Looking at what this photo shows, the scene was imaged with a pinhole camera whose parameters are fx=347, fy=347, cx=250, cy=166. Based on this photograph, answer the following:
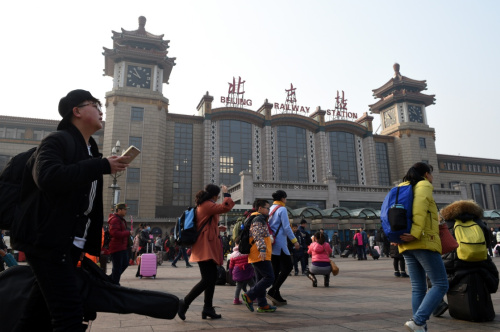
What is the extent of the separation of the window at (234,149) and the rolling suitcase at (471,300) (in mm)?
36119

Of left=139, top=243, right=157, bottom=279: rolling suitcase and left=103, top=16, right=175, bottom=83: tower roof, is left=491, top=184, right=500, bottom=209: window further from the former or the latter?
left=139, top=243, right=157, bottom=279: rolling suitcase

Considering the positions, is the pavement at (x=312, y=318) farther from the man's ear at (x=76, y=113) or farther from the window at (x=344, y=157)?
the window at (x=344, y=157)

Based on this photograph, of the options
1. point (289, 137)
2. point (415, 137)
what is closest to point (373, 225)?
point (289, 137)

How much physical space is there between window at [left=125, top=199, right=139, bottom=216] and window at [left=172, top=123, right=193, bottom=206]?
14.3ft

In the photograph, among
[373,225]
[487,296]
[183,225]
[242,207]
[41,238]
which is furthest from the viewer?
[373,225]

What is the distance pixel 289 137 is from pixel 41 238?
43.1m

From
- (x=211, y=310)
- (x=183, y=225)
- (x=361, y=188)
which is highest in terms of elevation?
(x=361, y=188)

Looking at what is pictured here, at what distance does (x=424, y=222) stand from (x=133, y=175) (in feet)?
119

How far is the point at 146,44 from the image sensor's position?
41875 mm

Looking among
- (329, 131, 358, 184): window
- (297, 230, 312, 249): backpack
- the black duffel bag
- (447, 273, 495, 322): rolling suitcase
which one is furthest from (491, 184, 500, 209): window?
the black duffel bag

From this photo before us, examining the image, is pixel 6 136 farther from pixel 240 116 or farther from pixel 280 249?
pixel 280 249

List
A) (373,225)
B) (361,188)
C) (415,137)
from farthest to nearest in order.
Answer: (415,137)
(361,188)
(373,225)

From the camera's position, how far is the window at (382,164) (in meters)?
47.9

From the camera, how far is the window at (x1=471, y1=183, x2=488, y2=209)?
2042 inches
